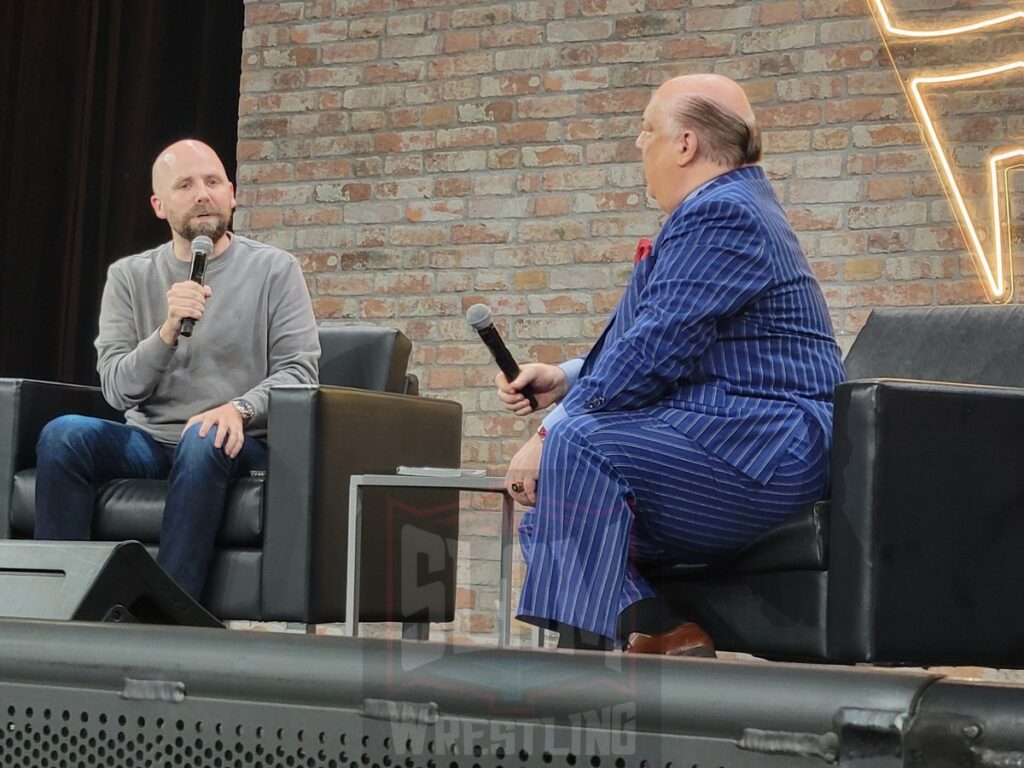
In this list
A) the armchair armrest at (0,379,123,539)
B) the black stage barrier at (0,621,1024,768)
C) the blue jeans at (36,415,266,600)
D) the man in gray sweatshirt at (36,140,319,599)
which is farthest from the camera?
the armchair armrest at (0,379,123,539)

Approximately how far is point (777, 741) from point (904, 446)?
1472mm

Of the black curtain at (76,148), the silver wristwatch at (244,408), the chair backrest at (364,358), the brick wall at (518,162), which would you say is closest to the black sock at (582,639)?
the silver wristwatch at (244,408)

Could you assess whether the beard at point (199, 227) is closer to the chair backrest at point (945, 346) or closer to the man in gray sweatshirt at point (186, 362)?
the man in gray sweatshirt at point (186, 362)

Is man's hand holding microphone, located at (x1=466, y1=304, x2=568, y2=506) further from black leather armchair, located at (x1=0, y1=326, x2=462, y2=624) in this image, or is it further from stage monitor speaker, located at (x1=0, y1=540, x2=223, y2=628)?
stage monitor speaker, located at (x1=0, y1=540, x2=223, y2=628)

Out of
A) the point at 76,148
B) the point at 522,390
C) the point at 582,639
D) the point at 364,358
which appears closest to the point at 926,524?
the point at 582,639

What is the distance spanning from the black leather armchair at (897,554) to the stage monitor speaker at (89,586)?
3.98ft

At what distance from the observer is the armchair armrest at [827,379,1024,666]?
6.83 ft

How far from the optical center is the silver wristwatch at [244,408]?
2992 mm

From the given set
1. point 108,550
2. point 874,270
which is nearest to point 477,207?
point 874,270

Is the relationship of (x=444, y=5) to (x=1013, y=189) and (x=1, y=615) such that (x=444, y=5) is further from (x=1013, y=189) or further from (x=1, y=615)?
(x=1, y=615)

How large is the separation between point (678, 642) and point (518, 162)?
2353 millimetres

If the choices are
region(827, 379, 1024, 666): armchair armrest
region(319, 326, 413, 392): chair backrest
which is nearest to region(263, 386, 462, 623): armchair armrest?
region(319, 326, 413, 392): chair backrest

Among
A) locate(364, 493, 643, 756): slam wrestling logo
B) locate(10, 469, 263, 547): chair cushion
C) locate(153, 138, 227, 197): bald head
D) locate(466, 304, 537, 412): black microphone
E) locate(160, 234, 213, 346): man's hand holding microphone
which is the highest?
locate(153, 138, 227, 197): bald head

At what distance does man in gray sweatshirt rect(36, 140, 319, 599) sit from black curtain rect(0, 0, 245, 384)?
68.9 inches
